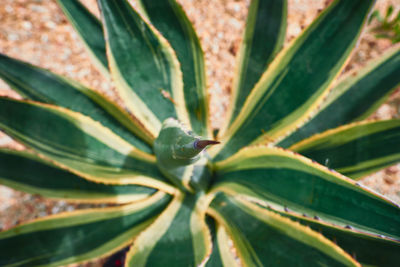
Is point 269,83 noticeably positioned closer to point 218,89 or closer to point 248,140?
point 248,140

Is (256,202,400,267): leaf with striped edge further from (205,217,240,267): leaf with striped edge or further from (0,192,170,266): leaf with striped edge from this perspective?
(0,192,170,266): leaf with striped edge

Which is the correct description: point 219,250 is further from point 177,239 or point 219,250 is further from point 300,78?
point 300,78

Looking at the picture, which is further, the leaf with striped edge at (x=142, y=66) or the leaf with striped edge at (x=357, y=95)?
the leaf with striped edge at (x=357, y=95)

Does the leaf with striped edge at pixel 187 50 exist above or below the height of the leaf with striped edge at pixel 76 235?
above

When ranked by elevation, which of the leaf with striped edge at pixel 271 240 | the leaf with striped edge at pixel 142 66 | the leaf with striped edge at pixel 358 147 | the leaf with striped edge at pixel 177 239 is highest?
the leaf with striped edge at pixel 358 147

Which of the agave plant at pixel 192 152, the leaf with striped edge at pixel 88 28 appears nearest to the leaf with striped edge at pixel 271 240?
the agave plant at pixel 192 152

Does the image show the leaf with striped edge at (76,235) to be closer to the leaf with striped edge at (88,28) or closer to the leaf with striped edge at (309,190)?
the leaf with striped edge at (309,190)

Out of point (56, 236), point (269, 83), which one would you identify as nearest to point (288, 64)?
point (269, 83)

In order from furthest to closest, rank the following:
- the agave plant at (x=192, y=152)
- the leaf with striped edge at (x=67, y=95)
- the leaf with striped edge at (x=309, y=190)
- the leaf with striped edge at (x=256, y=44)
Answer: the leaf with striped edge at (x=256, y=44) < the leaf with striped edge at (x=67, y=95) < the agave plant at (x=192, y=152) < the leaf with striped edge at (x=309, y=190)

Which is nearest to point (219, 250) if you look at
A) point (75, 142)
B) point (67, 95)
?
point (75, 142)
